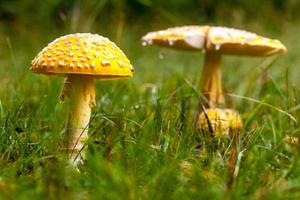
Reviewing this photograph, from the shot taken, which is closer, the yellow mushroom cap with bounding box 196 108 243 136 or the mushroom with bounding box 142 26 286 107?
the yellow mushroom cap with bounding box 196 108 243 136

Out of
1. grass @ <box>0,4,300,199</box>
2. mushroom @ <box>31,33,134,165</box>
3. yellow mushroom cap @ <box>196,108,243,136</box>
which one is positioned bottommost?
yellow mushroom cap @ <box>196,108,243,136</box>

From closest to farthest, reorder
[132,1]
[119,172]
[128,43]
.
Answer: [119,172] → [128,43] → [132,1]

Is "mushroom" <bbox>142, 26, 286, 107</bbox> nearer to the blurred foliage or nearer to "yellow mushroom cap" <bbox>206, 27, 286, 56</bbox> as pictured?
"yellow mushroom cap" <bbox>206, 27, 286, 56</bbox>

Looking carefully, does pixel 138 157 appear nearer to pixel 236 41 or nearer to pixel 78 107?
pixel 78 107

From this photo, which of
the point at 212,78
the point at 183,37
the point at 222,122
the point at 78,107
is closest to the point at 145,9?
the point at 212,78

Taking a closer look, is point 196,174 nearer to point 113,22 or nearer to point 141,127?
point 141,127

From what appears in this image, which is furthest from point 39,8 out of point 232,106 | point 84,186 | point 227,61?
point 84,186

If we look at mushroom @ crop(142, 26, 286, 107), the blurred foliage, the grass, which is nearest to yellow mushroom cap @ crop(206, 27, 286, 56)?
mushroom @ crop(142, 26, 286, 107)
